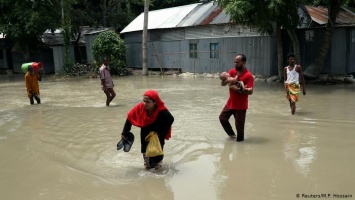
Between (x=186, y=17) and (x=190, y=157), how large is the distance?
61.7ft

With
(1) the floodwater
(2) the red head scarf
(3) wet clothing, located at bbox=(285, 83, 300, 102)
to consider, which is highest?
Result: (2) the red head scarf

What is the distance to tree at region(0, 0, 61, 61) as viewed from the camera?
965 inches

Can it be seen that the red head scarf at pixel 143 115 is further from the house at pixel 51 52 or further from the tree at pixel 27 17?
the house at pixel 51 52

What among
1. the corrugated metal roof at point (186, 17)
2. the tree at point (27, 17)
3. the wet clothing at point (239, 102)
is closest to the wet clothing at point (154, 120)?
the wet clothing at point (239, 102)

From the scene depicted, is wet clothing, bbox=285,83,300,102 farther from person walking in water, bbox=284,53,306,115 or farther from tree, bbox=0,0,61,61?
tree, bbox=0,0,61,61

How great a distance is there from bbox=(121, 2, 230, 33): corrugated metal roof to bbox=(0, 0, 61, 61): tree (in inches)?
208

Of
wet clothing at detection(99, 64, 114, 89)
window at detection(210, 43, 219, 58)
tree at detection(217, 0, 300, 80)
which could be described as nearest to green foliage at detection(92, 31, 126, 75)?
window at detection(210, 43, 219, 58)

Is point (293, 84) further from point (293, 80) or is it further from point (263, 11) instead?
Result: point (263, 11)

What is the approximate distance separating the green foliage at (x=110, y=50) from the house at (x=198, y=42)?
2.30 meters

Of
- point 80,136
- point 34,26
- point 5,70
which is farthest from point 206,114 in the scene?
point 5,70

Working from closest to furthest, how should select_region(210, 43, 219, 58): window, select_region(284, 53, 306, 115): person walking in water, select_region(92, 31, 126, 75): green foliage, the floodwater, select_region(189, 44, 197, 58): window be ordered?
the floodwater → select_region(284, 53, 306, 115): person walking in water → select_region(210, 43, 219, 58): window → select_region(189, 44, 197, 58): window → select_region(92, 31, 126, 75): green foliage

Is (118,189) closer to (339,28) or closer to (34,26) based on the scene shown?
(339,28)

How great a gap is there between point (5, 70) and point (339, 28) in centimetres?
2757

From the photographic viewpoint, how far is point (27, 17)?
80.6 feet
